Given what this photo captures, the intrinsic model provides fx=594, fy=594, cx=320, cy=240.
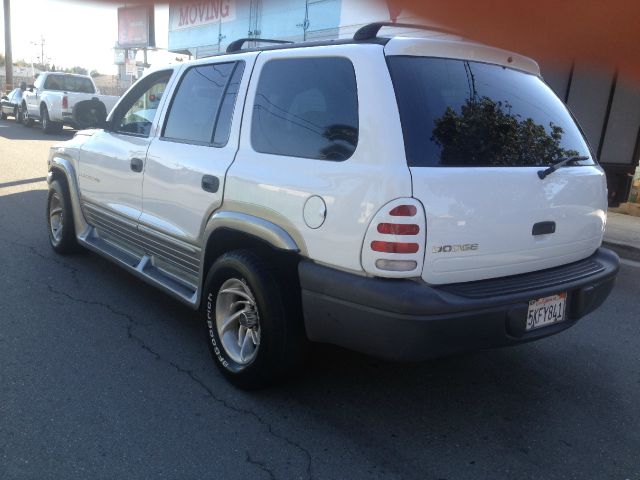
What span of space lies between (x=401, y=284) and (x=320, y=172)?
2.21ft

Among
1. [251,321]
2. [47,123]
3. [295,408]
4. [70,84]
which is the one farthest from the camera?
[70,84]

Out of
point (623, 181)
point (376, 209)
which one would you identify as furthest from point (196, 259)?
point (623, 181)

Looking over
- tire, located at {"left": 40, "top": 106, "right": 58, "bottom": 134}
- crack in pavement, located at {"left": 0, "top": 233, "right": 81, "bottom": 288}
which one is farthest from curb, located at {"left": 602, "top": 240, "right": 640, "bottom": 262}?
tire, located at {"left": 40, "top": 106, "right": 58, "bottom": 134}

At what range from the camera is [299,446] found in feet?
9.37

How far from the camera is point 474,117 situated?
295cm

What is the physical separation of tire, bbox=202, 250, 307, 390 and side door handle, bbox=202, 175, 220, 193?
15.8 inches

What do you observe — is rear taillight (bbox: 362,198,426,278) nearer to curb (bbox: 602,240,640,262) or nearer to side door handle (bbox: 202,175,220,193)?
side door handle (bbox: 202,175,220,193)

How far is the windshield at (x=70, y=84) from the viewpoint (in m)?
19.9

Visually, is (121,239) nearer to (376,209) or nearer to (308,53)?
(308,53)

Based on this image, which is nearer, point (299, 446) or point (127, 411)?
point (299, 446)

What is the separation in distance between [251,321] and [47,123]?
18.7 meters

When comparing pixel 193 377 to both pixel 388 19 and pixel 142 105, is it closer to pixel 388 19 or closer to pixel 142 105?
pixel 142 105

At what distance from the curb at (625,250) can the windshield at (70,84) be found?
57.6 ft

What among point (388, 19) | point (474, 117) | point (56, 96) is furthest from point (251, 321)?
point (56, 96)
